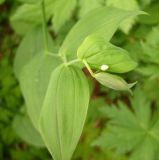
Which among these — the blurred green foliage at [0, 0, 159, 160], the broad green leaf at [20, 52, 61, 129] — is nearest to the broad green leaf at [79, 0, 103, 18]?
the blurred green foliage at [0, 0, 159, 160]

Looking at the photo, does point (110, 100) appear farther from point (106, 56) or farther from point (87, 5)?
point (106, 56)

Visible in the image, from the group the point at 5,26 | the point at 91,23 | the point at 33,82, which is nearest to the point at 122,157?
the point at 33,82

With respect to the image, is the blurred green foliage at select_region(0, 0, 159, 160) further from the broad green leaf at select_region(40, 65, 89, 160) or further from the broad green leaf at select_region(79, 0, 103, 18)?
the broad green leaf at select_region(40, 65, 89, 160)

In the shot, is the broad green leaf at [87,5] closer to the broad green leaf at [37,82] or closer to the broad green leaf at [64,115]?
the broad green leaf at [37,82]

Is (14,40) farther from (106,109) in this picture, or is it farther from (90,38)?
(90,38)

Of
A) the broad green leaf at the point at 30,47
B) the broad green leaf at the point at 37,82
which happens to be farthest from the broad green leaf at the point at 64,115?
the broad green leaf at the point at 30,47

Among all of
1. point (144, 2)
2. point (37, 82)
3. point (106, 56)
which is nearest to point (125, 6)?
point (144, 2)

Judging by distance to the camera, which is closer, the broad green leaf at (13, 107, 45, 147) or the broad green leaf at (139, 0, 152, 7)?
the broad green leaf at (139, 0, 152, 7)
